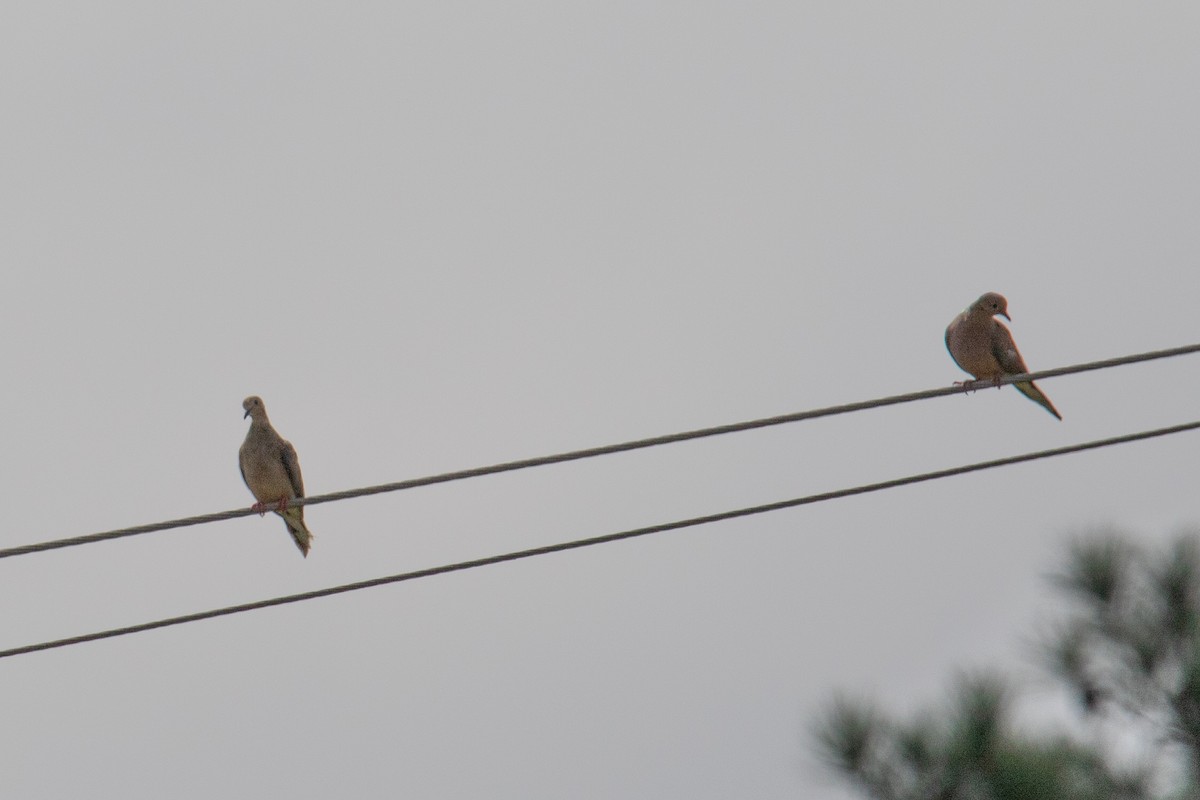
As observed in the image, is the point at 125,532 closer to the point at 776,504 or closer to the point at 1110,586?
the point at 776,504

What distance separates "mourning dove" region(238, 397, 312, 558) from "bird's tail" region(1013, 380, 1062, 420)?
3.69 meters

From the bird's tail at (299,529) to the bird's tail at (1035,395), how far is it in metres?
3.68

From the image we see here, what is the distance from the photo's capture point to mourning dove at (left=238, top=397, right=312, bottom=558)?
37.3 ft

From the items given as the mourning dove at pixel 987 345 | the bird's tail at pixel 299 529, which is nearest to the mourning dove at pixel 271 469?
the bird's tail at pixel 299 529

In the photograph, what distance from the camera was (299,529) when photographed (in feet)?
38.4

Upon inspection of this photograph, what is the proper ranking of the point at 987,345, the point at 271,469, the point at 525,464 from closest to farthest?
the point at 525,464 → the point at 271,469 → the point at 987,345

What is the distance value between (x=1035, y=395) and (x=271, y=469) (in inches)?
154

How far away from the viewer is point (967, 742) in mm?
13250

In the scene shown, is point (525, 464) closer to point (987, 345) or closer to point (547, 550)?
point (547, 550)

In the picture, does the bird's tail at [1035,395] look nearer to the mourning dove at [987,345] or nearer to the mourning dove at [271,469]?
the mourning dove at [987,345]

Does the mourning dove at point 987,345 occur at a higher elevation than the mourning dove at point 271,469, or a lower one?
lower

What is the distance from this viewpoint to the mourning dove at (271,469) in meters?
11.4

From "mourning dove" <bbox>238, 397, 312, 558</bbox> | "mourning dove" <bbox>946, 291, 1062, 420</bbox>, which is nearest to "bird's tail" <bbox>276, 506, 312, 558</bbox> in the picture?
"mourning dove" <bbox>238, 397, 312, 558</bbox>

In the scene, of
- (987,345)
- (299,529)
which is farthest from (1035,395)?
(299,529)
